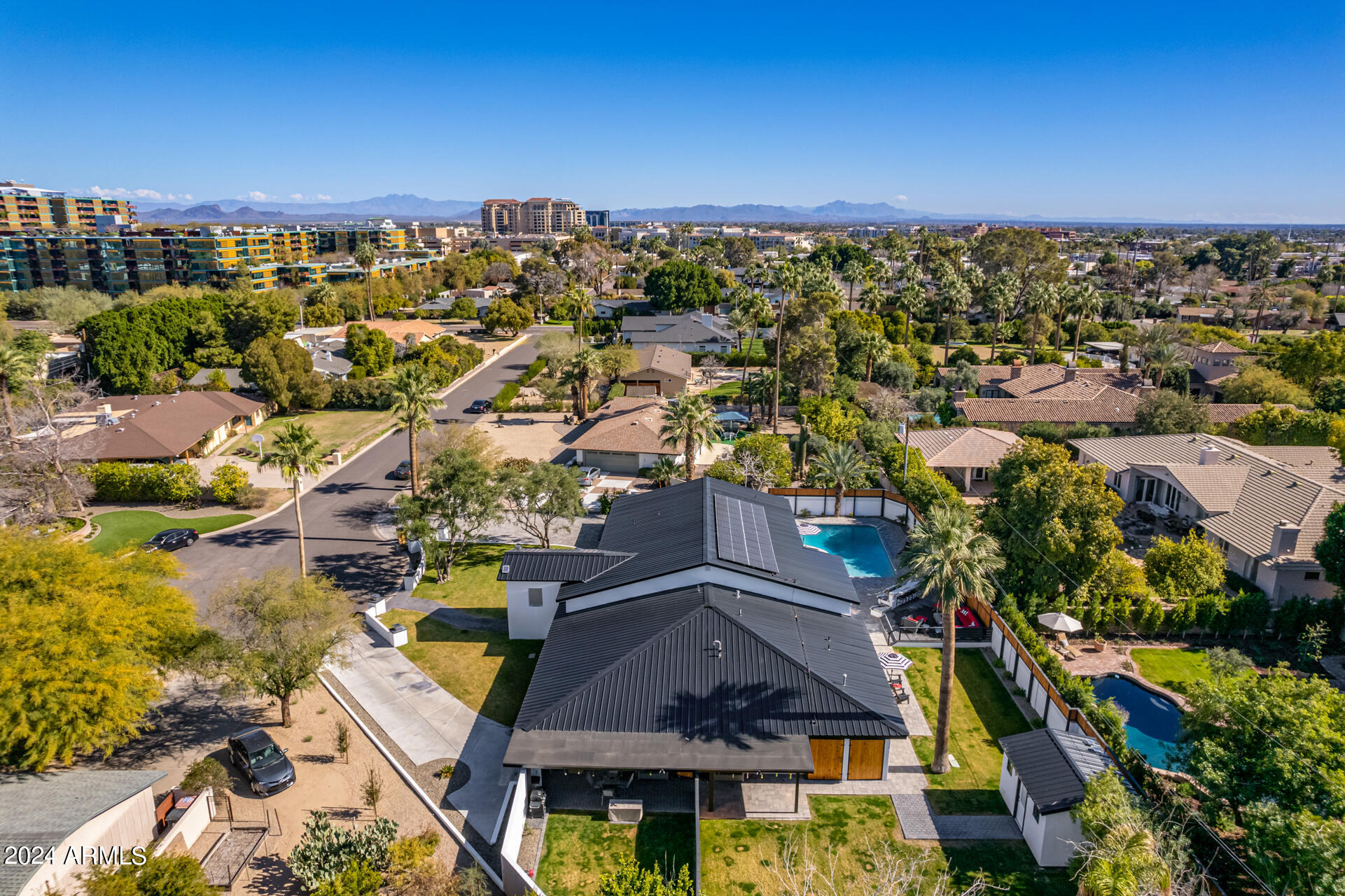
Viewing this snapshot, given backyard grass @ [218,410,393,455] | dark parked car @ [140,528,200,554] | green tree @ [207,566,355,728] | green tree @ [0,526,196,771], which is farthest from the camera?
backyard grass @ [218,410,393,455]

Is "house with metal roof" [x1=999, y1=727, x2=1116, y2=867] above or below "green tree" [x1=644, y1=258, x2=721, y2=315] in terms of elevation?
below

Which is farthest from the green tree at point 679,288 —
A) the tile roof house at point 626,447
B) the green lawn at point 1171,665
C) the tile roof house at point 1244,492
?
the green lawn at point 1171,665

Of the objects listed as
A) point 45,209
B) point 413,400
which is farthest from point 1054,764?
point 45,209

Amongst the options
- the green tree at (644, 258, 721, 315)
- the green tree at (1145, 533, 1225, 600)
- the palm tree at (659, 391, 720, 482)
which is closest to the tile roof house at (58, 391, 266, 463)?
the palm tree at (659, 391, 720, 482)

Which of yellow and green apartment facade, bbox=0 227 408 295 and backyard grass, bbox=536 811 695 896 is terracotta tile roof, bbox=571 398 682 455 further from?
yellow and green apartment facade, bbox=0 227 408 295

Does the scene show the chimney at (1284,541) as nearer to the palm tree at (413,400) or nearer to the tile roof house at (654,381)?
the palm tree at (413,400)

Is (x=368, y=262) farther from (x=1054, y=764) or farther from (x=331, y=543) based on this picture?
(x=1054, y=764)
